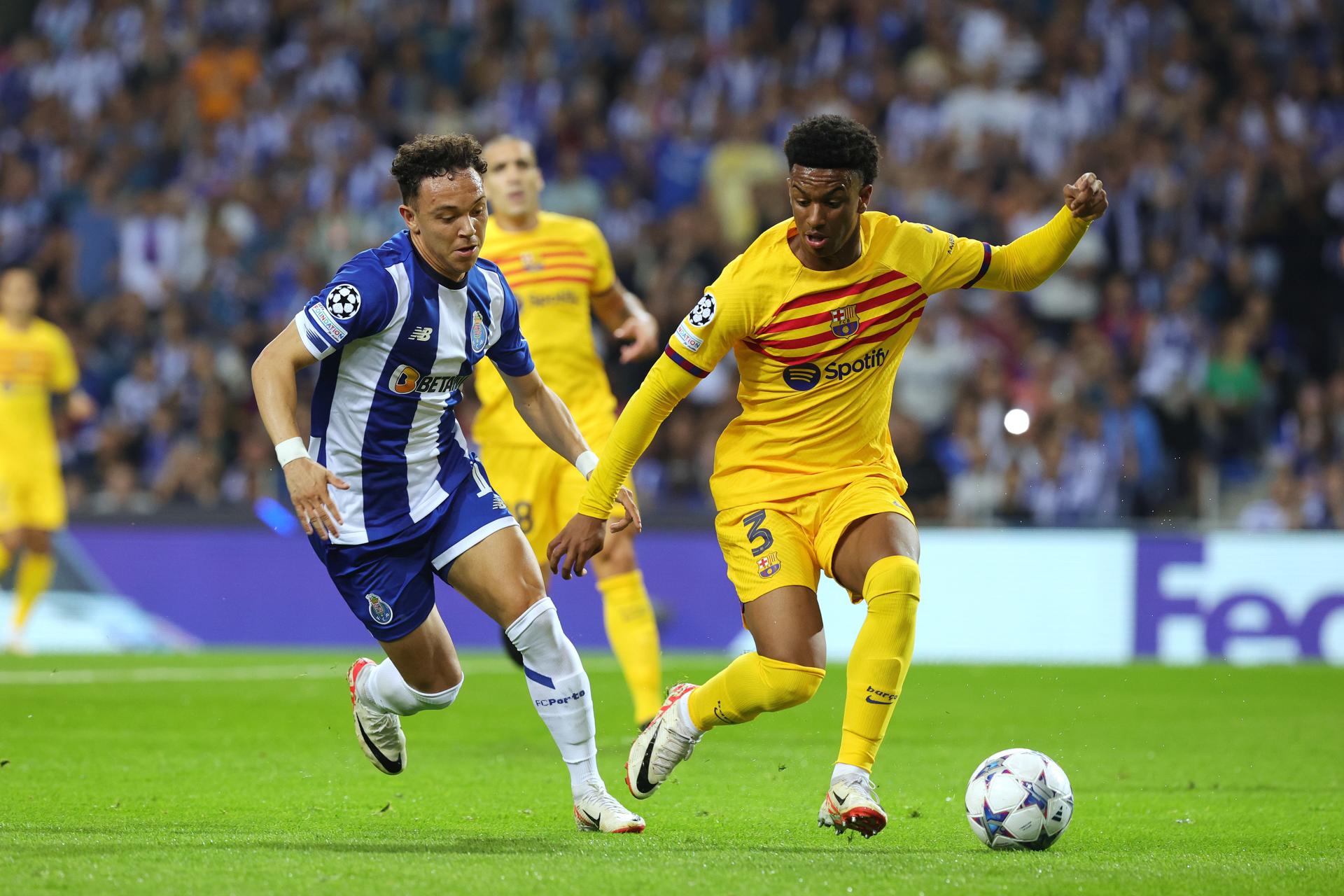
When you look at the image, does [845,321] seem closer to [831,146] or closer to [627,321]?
[831,146]

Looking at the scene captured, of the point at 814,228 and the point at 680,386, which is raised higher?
the point at 814,228

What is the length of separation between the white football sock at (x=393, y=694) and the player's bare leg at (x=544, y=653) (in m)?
0.42

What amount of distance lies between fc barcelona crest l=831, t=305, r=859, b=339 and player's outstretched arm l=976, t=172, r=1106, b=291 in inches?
19.3

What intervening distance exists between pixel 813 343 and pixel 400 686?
6.45 feet

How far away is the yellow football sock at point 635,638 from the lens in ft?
28.3

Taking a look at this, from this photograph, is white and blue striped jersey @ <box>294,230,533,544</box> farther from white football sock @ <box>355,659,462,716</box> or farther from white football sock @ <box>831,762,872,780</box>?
white football sock @ <box>831,762,872,780</box>

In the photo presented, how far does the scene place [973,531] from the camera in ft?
46.2

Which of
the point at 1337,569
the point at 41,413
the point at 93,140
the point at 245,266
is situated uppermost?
the point at 93,140

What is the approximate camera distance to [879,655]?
5.73 m

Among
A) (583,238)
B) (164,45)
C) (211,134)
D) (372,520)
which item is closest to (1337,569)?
(583,238)

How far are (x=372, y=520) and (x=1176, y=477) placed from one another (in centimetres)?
1037

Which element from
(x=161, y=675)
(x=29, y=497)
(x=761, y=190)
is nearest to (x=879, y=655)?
(x=161, y=675)

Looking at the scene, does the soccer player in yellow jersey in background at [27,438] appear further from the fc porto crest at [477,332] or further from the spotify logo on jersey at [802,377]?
the spotify logo on jersey at [802,377]

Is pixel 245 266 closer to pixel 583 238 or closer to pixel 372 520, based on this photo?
pixel 583 238
